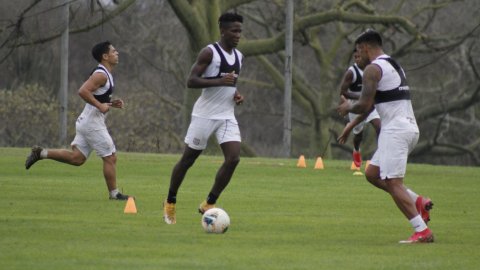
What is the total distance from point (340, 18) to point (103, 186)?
1630cm

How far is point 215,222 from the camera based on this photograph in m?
7.93

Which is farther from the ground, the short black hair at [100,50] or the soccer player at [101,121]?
the short black hair at [100,50]

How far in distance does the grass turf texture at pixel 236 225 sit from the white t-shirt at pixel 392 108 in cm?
116

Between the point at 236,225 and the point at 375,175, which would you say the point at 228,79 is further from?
the point at 375,175

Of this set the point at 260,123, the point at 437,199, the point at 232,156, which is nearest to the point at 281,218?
the point at 232,156

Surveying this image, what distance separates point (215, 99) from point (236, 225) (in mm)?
1471

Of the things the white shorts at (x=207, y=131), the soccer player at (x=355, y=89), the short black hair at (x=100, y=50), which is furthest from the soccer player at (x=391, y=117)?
the soccer player at (x=355, y=89)

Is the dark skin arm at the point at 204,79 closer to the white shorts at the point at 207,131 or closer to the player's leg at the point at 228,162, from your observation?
the white shorts at the point at 207,131

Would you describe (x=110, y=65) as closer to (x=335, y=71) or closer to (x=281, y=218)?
(x=281, y=218)

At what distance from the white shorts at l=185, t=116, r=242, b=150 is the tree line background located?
716 inches

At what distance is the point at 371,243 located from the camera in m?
7.61

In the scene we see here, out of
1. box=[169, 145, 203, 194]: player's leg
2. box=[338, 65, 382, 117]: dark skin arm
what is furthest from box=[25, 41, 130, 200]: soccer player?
box=[338, 65, 382, 117]: dark skin arm

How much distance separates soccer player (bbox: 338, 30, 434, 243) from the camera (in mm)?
Result: 7594

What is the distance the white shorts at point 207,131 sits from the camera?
8.85m
